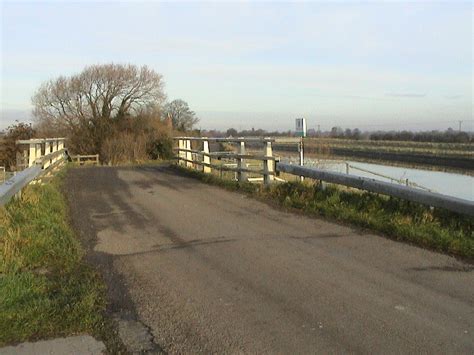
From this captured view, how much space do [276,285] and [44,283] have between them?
93.8 inches

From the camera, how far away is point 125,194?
11867 mm

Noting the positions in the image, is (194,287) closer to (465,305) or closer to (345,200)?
(465,305)

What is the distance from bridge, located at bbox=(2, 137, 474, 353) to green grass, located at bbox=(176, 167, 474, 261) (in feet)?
1.00

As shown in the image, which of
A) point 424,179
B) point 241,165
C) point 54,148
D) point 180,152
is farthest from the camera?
point 424,179

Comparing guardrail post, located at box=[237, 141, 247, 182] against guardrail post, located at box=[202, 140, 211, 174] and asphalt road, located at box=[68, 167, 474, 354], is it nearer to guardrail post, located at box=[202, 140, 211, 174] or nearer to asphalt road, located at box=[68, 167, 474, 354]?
guardrail post, located at box=[202, 140, 211, 174]

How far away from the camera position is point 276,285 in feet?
16.9

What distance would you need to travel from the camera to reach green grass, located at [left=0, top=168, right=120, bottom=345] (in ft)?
13.5

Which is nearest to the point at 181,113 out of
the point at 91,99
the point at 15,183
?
the point at 91,99

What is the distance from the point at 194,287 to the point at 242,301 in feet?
2.10

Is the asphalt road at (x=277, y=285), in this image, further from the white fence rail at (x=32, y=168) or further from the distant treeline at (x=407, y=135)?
the distant treeline at (x=407, y=135)

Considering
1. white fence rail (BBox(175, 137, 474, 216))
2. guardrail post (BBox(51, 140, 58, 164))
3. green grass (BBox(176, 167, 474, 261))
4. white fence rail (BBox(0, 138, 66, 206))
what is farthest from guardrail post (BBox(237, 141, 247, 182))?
guardrail post (BBox(51, 140, 58, 164))

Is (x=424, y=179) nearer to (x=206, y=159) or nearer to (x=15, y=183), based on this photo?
(x=206, y=159)

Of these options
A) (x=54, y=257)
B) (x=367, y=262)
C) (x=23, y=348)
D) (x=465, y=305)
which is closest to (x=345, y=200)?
(x=367, y=262)

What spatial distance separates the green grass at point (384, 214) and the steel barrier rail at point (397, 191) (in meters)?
0.22
